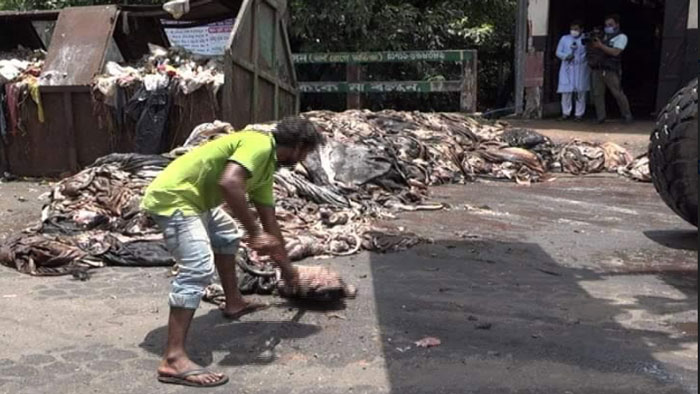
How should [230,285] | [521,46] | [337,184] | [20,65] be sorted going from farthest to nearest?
1. [521,46]
2. [20,65]
3. [337,184]
4. [230,285]

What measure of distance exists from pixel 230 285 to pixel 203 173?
0.87 meters

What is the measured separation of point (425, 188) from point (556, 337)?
14.2ft

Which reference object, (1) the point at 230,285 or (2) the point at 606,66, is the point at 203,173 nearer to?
(1) the point at 230,285

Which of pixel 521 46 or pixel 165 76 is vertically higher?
pixel 521 46

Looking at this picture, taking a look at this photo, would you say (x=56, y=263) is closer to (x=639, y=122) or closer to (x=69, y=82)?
(x=69, y=82)

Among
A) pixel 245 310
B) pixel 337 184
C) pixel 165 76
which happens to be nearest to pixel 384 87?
pixel 165 76

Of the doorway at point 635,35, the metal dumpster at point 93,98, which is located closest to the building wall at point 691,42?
the doorway at point 635,35

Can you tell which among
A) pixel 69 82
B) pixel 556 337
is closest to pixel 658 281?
pixel 556 337

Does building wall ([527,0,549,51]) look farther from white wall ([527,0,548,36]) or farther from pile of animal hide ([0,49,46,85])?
pile of animal hide ([0,49,46,85])

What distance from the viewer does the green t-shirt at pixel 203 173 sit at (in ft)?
11.9

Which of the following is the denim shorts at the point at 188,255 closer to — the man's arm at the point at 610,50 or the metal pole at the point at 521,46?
the man's arm at the point at 610,50

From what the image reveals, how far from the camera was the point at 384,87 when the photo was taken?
1351 centimetres

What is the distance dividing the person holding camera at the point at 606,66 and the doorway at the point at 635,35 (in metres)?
1.66

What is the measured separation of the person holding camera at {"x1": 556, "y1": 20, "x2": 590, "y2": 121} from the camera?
12.9 meters
